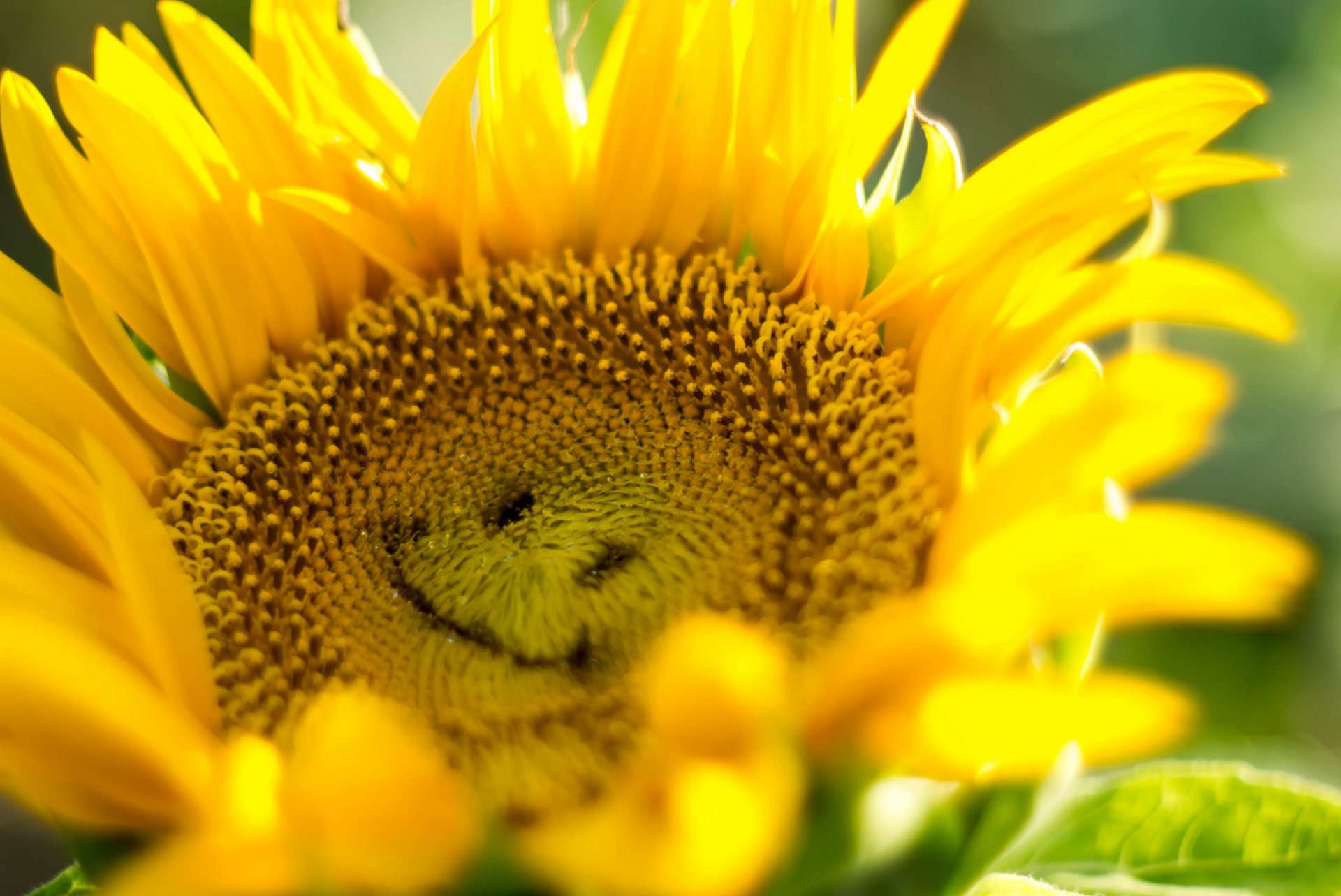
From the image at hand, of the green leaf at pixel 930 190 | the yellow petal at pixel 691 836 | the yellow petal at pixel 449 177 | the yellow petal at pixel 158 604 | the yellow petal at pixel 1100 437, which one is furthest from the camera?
the yellow petal at pixel 449 177

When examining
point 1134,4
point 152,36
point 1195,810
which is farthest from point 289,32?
point 1134,4

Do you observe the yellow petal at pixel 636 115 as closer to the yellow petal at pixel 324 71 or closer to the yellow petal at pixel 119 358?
the yellow petal at pixel 324 71

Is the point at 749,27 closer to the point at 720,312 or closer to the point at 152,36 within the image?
the point at 720,312

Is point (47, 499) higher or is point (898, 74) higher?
point (898, 74)

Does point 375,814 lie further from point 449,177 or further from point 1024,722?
point 449,177

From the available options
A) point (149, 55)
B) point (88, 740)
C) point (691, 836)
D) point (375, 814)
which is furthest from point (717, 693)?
Answer: point (149, 55)

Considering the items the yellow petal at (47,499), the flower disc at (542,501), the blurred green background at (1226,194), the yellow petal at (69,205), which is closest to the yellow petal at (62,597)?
the yellow petal at (47,499)
